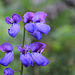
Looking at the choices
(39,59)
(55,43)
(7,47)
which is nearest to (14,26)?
(7,47)

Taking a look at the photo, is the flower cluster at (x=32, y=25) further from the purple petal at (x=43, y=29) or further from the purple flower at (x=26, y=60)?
the purple flower at (x=26, y=60)

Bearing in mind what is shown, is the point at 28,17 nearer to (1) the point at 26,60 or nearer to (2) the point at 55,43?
(1) the point at 26,60

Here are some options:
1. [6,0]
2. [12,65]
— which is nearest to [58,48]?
[12,65]

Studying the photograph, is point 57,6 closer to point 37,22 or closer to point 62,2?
point 62,2

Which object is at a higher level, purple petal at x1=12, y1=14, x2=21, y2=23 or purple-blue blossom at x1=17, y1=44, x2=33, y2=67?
purple petal at x1=12, y1=14, x2=21, y2=23

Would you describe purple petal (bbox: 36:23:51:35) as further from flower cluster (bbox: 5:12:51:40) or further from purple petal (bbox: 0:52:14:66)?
purple petal (bbox: 0:52:14:66)

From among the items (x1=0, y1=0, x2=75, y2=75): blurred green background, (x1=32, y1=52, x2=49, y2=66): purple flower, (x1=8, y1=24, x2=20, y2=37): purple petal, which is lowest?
(x1=0, y1=0, x2=75, y2=75): blurred green background

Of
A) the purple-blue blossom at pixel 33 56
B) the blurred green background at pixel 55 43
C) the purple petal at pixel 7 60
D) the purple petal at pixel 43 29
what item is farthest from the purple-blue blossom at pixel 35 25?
the blurred green background at pixel 55 43

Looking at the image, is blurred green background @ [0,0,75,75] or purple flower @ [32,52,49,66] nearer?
purple flower @ [32,52,49,66]

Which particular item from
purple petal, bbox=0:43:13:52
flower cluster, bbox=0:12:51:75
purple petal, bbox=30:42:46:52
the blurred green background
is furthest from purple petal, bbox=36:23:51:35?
the blurred green background
